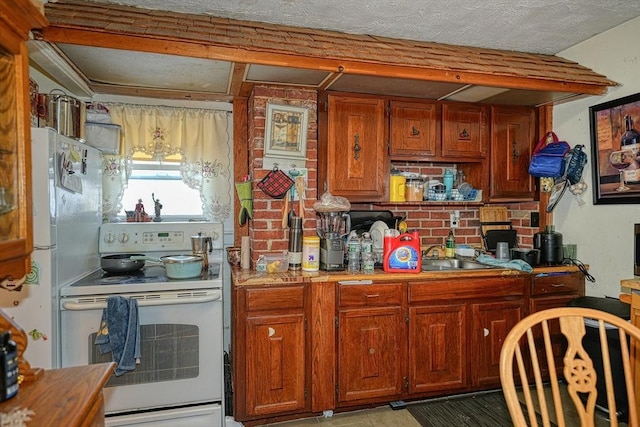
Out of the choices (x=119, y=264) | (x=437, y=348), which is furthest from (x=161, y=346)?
(x=437, y=348)

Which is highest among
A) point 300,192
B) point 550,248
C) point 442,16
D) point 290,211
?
point 442,16

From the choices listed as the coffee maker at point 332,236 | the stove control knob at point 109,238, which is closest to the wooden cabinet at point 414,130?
the coffee maker at point 332,236

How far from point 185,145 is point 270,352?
1686 mm

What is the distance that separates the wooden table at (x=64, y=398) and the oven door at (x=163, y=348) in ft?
2.86

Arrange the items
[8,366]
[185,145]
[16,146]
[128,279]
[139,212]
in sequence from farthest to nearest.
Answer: [185,145], [139,212], [128,279], [16,146], [8,366]

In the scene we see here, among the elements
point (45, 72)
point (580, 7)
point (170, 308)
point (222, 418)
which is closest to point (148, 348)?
point (170, 308)

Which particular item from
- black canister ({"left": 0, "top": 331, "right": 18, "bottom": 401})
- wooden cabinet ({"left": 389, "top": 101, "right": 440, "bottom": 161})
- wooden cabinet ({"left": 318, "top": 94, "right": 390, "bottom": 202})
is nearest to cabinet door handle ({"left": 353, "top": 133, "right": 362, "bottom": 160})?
wooden cabinet ({"left": 318, "top": 94, "right": 390, "bottom": 202})

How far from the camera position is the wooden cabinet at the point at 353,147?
2693mm

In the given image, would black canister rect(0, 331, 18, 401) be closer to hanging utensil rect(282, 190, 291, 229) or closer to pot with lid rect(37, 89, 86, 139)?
pot with lid rect(37, 89, 86, 139)

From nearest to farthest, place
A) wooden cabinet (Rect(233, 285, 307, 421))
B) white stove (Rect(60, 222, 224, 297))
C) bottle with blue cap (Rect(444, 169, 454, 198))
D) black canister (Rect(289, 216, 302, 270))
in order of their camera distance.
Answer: white stove (Rect(60, 222, 224, 297)) < wooden cabinet (Rect(233, 285, 307, 421)) < black canister (Rect(289, 216, 302, 270)) < bottle with blue cap (Rect(444, 169, 454, 198))

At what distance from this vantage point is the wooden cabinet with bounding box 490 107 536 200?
304cm

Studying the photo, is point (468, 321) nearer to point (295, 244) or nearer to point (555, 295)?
point (555, 295)

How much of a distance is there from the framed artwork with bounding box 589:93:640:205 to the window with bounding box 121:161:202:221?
2.97m

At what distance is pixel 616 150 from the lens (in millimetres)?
2568
